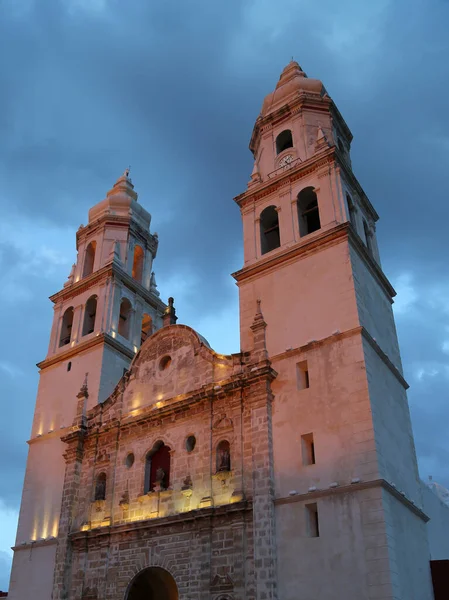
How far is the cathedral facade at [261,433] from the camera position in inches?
698

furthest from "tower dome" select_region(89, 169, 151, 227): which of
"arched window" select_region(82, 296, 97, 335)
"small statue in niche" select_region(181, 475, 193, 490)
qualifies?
"small statue in niche" select_region(181, 475, 193, 490)

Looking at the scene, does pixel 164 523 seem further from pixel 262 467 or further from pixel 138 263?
pixel 138 263

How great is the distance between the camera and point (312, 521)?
18.1m

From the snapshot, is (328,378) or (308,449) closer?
(308,449)

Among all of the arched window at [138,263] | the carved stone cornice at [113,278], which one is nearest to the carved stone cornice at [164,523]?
the carved stone cornice at [113,278]

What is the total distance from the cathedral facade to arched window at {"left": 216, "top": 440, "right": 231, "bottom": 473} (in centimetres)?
6

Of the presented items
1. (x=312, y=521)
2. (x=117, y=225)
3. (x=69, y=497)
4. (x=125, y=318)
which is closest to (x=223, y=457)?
(x=312, y=521)

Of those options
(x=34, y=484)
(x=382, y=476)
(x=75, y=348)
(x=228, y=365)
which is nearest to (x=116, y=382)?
(x=75, y=348)

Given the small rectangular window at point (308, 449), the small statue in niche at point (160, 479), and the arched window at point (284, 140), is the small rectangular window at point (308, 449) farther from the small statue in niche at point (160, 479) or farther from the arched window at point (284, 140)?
the arched window at point (284, 140)

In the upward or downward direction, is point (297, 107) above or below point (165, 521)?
above

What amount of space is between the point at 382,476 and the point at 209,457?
246 inches

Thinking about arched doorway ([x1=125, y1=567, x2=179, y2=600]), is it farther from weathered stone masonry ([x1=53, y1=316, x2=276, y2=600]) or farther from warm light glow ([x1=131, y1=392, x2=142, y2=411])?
warm light glow ([x1=131, y1=392, x2=142, y2=411])

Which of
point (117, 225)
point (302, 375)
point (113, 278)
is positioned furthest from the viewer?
point (117, 225)

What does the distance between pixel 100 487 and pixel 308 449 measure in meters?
9.41
